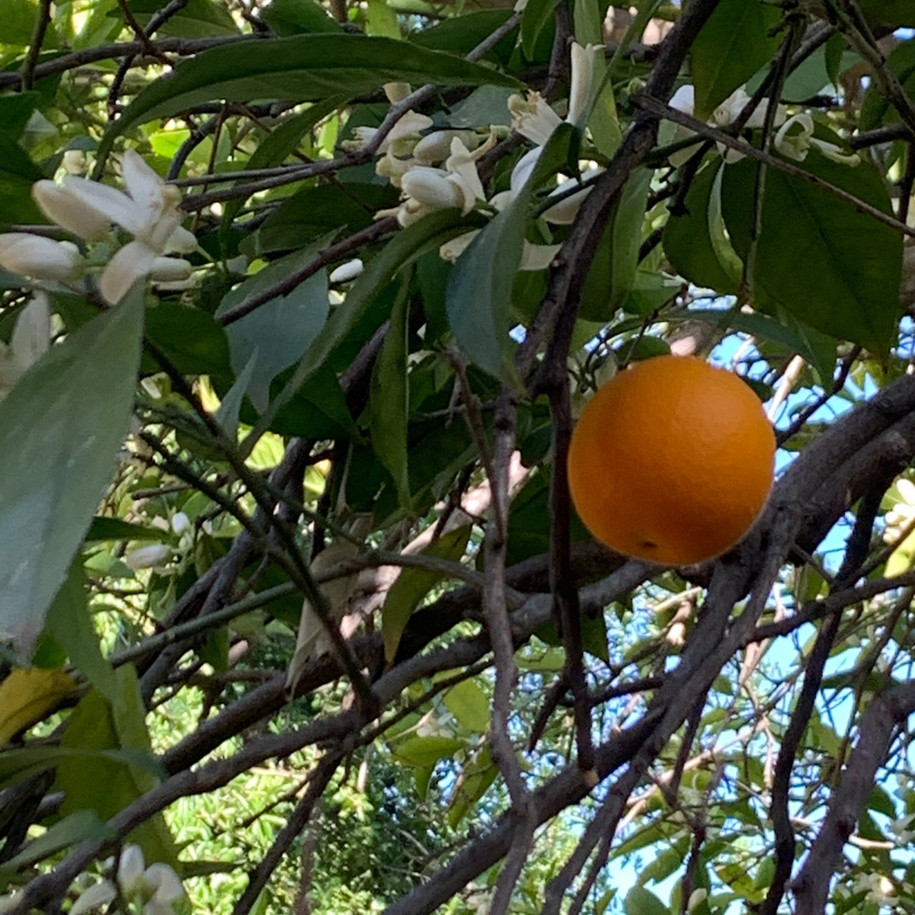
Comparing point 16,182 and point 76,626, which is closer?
point 76,626

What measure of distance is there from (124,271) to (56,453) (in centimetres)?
12

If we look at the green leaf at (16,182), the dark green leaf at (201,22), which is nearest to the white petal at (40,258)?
the green leaf at (16,182)

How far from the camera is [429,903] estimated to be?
50 centimetres

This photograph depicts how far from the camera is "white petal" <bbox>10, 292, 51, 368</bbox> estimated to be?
0.39m

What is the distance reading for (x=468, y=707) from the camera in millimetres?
1081

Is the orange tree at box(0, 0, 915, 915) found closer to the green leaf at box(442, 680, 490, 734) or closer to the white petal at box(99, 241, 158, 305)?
the white petal at box(99, 241, 158, 305)

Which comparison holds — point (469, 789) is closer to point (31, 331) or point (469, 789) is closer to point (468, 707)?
point (468, 707)

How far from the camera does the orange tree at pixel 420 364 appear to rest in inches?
14.1

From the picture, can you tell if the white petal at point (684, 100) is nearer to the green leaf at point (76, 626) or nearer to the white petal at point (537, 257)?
the white petal at point (537, 257)

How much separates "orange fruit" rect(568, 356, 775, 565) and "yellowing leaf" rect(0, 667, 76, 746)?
33cm

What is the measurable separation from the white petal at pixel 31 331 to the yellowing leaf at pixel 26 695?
10.7 inches

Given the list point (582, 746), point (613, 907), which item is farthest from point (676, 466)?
point (613, 907)

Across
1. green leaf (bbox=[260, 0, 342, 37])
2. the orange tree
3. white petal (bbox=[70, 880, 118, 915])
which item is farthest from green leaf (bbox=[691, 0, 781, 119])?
white petal (bbox=[70, 880, 118, 915])

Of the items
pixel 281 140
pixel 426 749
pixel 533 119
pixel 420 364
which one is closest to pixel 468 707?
pixel 426 749
